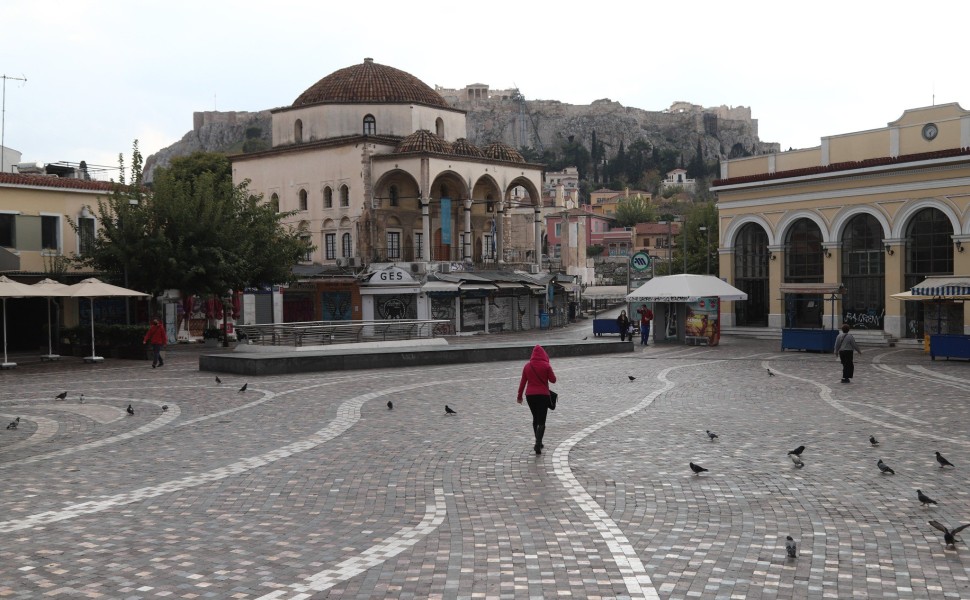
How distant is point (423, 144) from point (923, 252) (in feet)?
82.8

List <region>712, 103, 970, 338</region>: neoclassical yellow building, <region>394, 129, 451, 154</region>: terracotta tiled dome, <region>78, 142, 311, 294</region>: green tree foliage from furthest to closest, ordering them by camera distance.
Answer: <region>394, 129, 451, 154</region>: terracotta tiled dome < <region>712, 103, 970, 338</region>: neoclassical yellow building < <region>78, 142, 311, 294</region>: green tree foliage

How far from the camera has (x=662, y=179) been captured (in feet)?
635

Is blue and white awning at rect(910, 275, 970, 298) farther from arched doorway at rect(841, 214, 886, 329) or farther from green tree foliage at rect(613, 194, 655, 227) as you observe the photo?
green tree foliage at rect(613, 194, 655, 227)

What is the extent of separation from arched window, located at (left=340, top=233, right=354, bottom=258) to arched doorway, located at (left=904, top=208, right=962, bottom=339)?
93.0ft

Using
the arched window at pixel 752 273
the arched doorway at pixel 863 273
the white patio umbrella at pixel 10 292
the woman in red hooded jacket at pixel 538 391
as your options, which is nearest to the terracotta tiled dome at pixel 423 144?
the arched window at pixel 752 273

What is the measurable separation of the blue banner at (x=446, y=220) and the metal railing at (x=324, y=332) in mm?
17924

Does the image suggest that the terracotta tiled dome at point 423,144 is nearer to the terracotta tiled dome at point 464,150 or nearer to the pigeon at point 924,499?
the terracotta tiled dome at point 464,150

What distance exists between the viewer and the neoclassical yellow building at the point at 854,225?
3691 cm

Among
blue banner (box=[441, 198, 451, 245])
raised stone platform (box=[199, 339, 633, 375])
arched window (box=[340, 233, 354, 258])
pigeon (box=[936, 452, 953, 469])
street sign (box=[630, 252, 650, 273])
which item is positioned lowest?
pigeon (box=[936, 452, 953, 469])

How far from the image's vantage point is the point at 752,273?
44781 millimetres

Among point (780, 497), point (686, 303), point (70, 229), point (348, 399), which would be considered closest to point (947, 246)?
point (686, 303)

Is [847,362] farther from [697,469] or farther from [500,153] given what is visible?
[500,153]

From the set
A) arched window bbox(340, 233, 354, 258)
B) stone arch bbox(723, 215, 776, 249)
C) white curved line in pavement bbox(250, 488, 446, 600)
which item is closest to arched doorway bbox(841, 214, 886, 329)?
stone arch bbox(723, 215, 776, 249)

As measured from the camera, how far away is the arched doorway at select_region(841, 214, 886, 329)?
39500 mm
